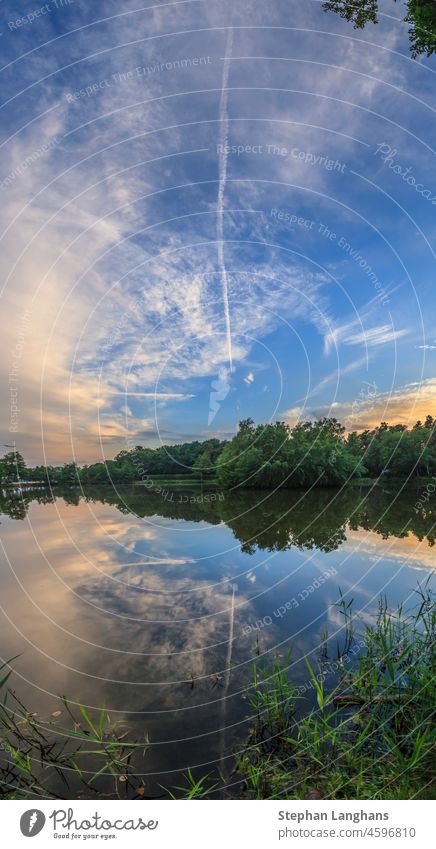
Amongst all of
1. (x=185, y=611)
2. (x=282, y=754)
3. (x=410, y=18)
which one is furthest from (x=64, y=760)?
(x=410, y=18)

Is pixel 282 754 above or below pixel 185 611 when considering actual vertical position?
above

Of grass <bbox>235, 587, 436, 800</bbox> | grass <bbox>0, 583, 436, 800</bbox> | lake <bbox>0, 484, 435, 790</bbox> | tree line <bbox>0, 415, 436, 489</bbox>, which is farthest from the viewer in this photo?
tree line <bbox>0, 415, 436, 489</bbox>

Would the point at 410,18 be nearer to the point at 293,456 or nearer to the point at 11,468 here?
the point at 293,456

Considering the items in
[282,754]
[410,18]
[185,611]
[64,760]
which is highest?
[410,18]

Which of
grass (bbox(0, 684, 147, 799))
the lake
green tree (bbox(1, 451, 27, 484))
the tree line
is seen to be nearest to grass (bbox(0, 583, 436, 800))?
grass (bbox(0, 684, 147, 799))

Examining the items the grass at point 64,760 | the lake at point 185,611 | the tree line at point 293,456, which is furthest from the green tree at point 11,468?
the grass at point 64,760

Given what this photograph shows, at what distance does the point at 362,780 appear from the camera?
15.6 ft

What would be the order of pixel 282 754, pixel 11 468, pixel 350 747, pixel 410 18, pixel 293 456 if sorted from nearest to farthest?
pixel 350 747 < pixel 282 754 < pixel 410 18 < pixel 293 456 < pixel 11 468

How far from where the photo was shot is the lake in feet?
24.5

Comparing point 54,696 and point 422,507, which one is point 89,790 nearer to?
point 54,696

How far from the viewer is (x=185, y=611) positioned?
508 inches

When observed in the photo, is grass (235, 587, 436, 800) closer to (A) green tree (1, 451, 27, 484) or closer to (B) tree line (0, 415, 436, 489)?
(B) tree line (0, 415, 436, 489)

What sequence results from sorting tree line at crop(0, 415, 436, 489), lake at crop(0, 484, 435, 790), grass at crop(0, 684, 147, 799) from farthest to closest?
1. tree line at crop(0, 415, 436, 489)
2. lake at crop(0, 484, 435, 790)
3. grass at crop(0, 684, 147, 799)

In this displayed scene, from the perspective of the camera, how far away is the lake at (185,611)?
748 centimetres
